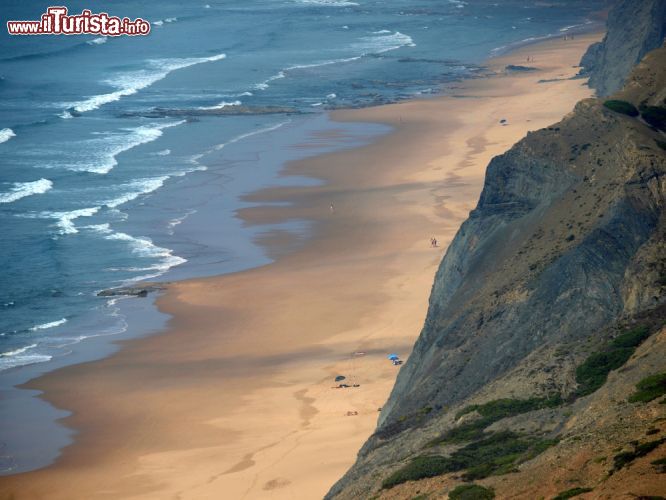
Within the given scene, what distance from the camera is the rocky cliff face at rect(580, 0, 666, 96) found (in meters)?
80.0

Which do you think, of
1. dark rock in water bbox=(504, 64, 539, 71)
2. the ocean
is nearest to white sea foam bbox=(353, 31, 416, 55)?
the ocean

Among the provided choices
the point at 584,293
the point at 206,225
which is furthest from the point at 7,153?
the point at 584,293

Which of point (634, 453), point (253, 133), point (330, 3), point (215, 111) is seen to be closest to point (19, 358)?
point (634, 453)

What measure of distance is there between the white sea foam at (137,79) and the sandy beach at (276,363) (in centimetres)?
3355

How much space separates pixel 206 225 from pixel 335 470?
30.6 m

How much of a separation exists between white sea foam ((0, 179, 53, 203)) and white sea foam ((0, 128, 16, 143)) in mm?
14420

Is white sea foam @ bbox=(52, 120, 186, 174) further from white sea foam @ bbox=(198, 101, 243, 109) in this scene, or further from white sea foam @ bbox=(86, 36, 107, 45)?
white sea foam @ bbox=(86, 36, 107, 45)

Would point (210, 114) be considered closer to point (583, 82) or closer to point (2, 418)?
point (583, 82)

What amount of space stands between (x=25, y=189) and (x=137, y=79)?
157 ft

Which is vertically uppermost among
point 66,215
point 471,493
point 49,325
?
point 471,493

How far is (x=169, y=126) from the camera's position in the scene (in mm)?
85312

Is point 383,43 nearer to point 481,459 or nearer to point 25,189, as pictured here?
point 25,189

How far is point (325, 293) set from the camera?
156 ft

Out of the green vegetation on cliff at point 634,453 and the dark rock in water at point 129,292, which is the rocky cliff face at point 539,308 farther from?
the dark rock in water at point 129,292
